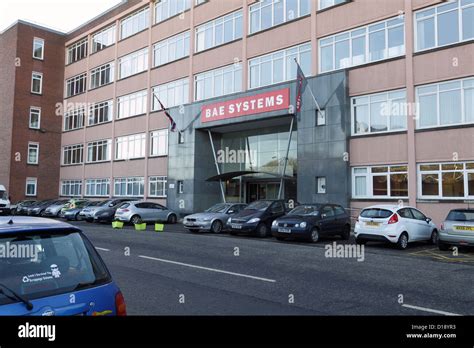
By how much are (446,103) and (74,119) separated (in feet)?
124

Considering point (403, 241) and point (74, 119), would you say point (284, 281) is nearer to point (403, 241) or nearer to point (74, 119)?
point (403, 241)

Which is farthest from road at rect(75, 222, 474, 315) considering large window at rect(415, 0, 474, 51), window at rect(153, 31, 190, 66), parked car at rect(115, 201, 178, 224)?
window at rect(153, 31, 190, 66)

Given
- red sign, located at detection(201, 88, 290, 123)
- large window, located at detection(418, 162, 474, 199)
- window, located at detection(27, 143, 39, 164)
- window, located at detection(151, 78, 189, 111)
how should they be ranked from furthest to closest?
1. window, located at detection(27, 143, 39, 164)
2. window, located at detection(151, 78, 189, 111)
3. red sign, located at detection(201, 88, 290, 123)
4. large window, located at detection(418, 162, 474, 199)

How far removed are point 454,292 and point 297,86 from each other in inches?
647

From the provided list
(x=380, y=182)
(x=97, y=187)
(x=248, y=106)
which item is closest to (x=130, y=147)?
(x=97, y=187)

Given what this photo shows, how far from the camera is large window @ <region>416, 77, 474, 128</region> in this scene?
18.6 metres

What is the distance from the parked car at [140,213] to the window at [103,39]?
71.9 ft

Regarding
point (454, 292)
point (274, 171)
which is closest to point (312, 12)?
point (274, 171)

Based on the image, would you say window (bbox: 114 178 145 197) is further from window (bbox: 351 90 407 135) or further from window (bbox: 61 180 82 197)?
window (bbox: 351 90 407 135)

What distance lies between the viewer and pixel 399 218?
14273 mm

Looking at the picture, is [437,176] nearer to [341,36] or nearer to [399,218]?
[399,218]

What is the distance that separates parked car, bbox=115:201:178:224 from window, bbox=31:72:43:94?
26698mm

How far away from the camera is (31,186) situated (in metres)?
44.2

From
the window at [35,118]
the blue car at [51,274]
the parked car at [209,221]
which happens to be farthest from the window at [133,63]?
the blue car at [51,274]
